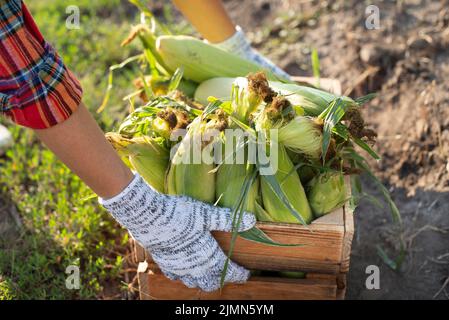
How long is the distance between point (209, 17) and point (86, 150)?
1.15 meters

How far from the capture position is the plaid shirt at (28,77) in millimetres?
1441

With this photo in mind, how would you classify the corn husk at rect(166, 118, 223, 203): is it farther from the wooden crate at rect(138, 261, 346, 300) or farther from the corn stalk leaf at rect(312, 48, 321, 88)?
the corn stalk leaf at rect(312, 48, 321, 88)

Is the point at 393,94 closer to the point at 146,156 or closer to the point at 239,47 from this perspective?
the point at 239,47

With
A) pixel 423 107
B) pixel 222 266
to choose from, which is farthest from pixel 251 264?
pixel 423 107

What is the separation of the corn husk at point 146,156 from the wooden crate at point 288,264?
0.82ft

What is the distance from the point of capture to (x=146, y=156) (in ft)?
6.15

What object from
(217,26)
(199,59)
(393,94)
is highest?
(217,26)

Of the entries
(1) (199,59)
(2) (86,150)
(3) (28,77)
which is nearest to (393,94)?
(1) (199,59)

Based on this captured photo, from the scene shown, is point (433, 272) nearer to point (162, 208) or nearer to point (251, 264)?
point (251, 264)

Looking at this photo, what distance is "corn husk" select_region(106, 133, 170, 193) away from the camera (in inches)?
72.5

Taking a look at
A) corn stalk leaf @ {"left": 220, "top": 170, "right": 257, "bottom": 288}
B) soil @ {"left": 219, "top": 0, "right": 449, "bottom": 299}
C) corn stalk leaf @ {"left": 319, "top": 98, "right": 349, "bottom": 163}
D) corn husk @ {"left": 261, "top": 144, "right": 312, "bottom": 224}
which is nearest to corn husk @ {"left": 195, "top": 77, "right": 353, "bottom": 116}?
corn stalk leaf @ {"left": 319, "top": 98, "right": 349, "bottom": 163}

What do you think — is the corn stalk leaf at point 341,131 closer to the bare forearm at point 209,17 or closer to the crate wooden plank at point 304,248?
the crate wooden plank at point 304,248
